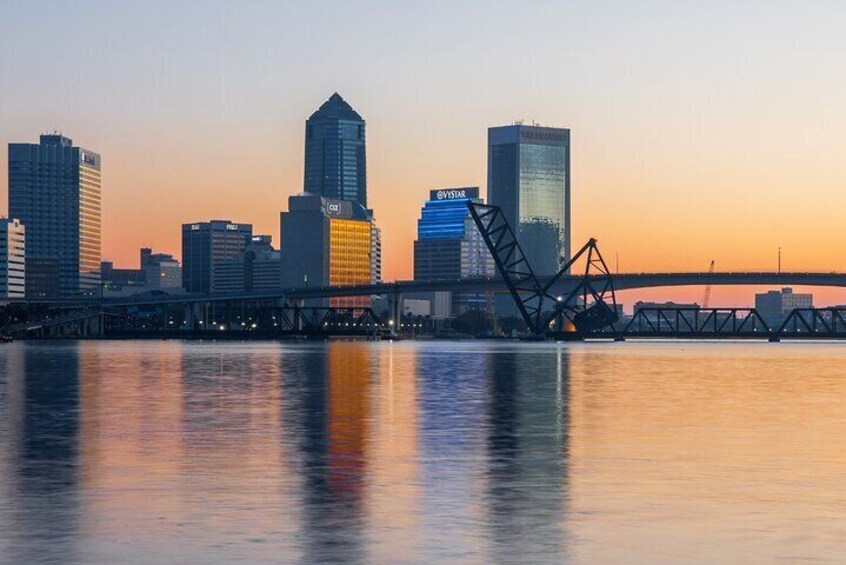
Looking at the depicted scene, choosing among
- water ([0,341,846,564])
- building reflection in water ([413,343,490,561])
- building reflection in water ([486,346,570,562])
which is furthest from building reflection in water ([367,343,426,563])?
building reflection in water ([486,346,570,562])

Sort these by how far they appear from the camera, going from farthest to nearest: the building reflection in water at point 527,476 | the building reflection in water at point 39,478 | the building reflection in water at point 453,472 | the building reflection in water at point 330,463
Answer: the building reflection in water at point 453,472, the building reflection in water at point 330,463, the building reflection in water at point 527,476, the building reflection in water at point 39,478

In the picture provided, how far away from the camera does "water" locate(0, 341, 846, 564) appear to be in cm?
1900

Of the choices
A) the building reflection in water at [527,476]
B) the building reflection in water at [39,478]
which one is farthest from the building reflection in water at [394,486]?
the building reflection in water at [39,478]

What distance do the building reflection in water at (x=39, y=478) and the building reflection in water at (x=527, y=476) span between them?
19.0 feet

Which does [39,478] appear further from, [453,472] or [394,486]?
[453,472]

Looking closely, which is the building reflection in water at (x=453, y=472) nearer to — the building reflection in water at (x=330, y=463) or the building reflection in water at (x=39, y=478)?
the building reflection in water at (x=330, y=463)

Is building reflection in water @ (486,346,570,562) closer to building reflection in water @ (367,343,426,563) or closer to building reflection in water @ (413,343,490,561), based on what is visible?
building reflection in water @ (413,343,490,561)

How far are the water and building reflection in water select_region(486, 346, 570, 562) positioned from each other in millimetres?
64

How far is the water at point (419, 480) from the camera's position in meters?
19.0

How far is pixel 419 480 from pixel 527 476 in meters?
2.13

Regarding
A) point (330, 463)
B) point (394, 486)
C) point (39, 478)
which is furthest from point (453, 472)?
point (39, 478)

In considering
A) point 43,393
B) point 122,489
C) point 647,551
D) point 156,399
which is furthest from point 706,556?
point 43,393

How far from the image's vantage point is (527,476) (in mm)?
27422

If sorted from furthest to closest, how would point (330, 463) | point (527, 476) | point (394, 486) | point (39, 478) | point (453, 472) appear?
1. point (330, 463)
2. point (453, 472)
3. point (527, 476)
4. point (39, 478)
5. point (394, 486)
